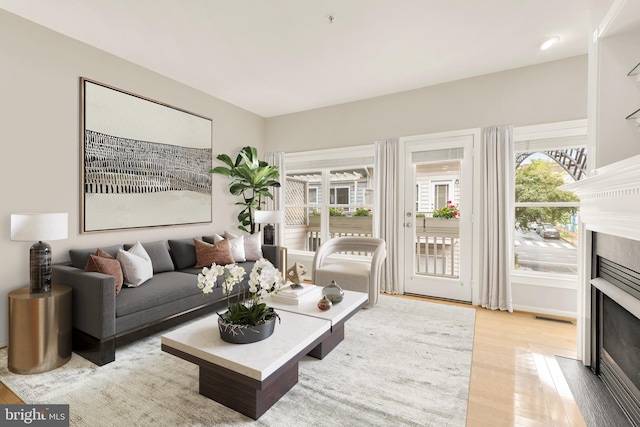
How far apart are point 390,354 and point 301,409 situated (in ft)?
3.23

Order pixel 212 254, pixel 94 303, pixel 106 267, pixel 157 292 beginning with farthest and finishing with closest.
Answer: pixel 212 254
pixel 157 292
pixel 106 267
pixel 94 303

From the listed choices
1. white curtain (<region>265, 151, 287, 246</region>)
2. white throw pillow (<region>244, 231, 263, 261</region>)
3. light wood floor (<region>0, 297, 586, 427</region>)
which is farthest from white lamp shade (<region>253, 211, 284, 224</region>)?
light wood floor (<region>0, 297, 586, 427</region>)

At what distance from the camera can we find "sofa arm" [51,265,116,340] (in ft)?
7.49

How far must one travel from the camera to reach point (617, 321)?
6.55 ft

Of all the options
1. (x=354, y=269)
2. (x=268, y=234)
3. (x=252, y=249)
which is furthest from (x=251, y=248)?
(x=354, y=269)

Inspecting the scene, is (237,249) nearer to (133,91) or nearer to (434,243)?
(133,91)

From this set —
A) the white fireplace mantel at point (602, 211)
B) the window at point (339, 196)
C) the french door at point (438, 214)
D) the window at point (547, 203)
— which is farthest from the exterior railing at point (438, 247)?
the white fireplace mantel at point (602, 211)

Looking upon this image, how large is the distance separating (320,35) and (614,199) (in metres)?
2.63

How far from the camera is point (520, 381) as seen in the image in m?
2.15

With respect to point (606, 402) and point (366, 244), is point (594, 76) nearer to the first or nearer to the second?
point (606, 402)

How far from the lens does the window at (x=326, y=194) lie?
478cm

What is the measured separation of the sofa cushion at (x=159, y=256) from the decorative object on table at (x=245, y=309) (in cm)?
180

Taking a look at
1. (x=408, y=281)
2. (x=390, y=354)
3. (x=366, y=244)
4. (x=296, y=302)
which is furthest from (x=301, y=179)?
(x=390, y=354)

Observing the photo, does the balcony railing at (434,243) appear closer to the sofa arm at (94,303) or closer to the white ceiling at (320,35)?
the white ceiling at (320,35)
